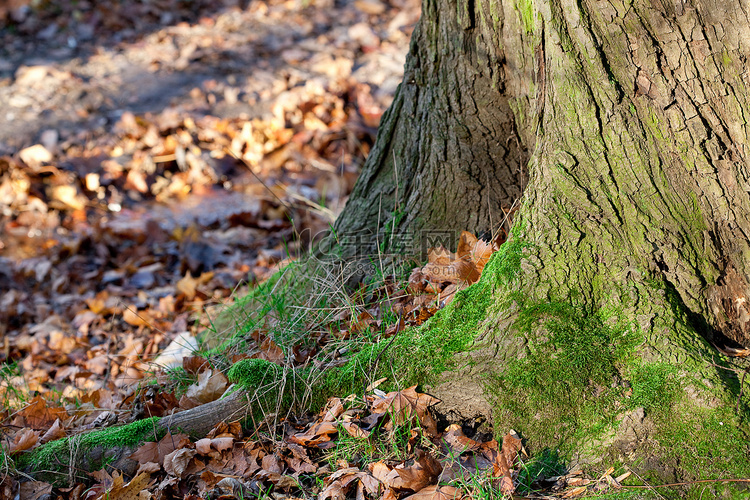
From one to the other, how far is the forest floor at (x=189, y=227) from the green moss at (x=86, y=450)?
0.05 m

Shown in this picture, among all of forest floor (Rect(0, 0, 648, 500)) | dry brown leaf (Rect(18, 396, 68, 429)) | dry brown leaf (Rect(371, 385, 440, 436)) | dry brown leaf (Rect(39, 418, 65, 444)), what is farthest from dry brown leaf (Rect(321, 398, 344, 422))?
dry brown leaf (Rect(18, 396, 68, 429))

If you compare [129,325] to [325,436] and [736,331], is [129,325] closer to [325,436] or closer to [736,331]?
[325,436]

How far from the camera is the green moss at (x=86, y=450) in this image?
211cm

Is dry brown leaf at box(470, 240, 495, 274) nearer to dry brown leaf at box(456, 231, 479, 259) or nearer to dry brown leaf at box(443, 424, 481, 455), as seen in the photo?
dry brown leaf at box(456, 231, 479, 259)

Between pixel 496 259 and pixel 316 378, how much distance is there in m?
0.81

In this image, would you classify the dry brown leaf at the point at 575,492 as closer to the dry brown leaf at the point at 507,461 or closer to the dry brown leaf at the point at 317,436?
the dry brown leaf at the point at 507,461

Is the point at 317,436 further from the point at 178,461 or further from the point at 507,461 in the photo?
the point at 507,461

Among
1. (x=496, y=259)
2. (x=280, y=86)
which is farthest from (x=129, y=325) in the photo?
(x=280, y=86)

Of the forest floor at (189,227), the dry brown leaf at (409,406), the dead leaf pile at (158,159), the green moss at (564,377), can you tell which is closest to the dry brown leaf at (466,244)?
the forest floor at (189,227)

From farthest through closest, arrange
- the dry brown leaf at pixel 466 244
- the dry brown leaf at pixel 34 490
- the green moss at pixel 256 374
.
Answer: the dry brown leaf at pixel 466 244 < the green moss at pixel 256 374 < the dry brown leaf at pixel 34 490

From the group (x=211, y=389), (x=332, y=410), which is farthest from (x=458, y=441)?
(x=211, y=389)

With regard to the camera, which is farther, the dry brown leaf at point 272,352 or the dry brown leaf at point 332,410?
the dry brown leaf at point 272,352

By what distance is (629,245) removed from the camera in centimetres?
191

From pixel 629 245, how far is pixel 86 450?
2.06 meters
